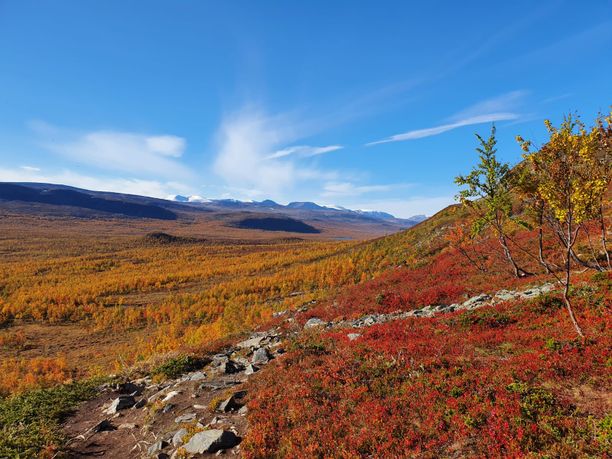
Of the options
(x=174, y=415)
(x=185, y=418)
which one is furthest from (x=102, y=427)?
(x=185, y=418)

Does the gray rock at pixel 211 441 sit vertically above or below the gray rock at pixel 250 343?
above

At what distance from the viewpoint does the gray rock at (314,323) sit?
19906 millimetres

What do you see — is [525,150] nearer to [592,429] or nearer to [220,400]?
[592,429]

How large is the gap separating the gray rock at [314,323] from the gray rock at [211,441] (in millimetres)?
11591

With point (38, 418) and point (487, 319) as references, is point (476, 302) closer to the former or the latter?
point (487, 319)

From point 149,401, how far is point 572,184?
1570 centimetres

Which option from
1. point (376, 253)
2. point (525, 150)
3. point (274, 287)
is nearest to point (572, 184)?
point (525, 150)

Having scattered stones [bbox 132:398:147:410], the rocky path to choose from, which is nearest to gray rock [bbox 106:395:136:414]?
the rocky path

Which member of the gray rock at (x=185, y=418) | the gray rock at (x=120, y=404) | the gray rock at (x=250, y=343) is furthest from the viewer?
the gray rock at (x=250, y=343)

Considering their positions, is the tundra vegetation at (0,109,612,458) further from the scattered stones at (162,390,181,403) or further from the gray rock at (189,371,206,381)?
the scattered stones at (162,390,181,403)

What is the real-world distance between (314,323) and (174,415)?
11.6 m

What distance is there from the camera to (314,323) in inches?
815

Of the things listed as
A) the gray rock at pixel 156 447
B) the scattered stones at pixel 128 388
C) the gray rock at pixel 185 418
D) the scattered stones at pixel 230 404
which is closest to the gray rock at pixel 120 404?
the scattered stones at pixel 128 388

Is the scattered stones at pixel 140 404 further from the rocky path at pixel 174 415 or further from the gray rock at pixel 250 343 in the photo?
the gray rock at pixel 250 343
